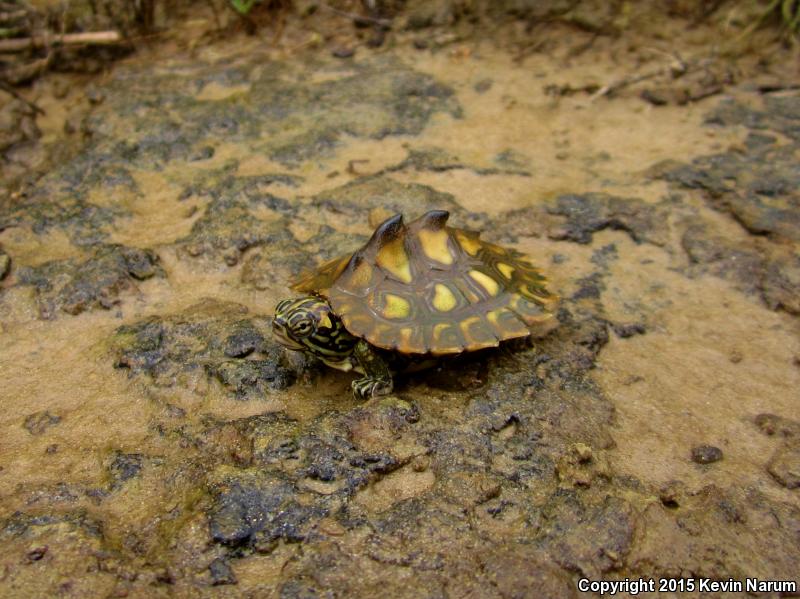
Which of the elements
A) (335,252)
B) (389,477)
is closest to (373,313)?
(389,477)

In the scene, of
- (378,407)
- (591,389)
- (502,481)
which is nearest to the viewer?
(502,481)

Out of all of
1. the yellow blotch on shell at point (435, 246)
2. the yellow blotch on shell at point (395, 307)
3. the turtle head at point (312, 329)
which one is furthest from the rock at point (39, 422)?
the yellow blotch on shell at point (435, 246)

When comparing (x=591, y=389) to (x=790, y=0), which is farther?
(x=790, y=0)

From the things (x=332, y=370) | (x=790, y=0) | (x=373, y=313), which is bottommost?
(x=332, y=370)

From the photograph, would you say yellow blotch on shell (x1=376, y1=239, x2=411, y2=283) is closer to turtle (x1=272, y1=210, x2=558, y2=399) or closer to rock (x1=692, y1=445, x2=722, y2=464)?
turtle (x1=272, y1=210, x2=558, y2=399)

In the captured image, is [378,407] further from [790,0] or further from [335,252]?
[790,0]

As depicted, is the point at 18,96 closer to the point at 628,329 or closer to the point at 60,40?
the point at 60,40
